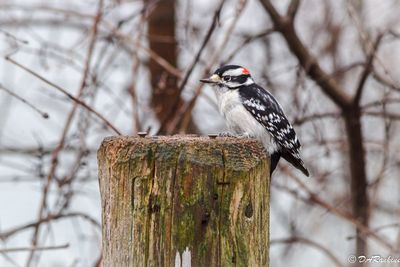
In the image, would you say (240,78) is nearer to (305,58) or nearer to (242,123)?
(242,123)

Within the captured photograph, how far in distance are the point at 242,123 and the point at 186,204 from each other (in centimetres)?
218

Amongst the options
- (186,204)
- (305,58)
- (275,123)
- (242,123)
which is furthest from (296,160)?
(186,204)

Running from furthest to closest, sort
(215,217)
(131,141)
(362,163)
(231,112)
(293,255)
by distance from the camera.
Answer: (293,255) → (362,163) → (231,112) → (131,141) → (215,217)

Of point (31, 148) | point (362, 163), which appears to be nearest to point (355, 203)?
point (362, 163)

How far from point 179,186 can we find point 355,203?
420 centimetres

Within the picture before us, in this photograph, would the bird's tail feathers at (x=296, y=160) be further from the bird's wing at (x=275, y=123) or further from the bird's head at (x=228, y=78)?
the bird's head at (x=228, y=78)

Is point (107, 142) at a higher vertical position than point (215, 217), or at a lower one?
higher

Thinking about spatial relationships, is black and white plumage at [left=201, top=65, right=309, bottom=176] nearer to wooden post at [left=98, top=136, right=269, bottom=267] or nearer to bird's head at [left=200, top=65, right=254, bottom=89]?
bird's head at [left=200, top=65, right=254, bottom=89]

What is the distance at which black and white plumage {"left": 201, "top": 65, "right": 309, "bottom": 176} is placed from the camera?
4.42 metres

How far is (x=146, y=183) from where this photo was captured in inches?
94.0

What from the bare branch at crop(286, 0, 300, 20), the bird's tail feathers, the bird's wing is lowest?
the bird's tail feathers

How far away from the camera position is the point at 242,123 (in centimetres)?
448

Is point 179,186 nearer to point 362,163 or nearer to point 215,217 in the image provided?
point 215,217

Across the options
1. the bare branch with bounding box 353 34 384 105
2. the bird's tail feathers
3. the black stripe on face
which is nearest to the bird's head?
the black stripe on face
